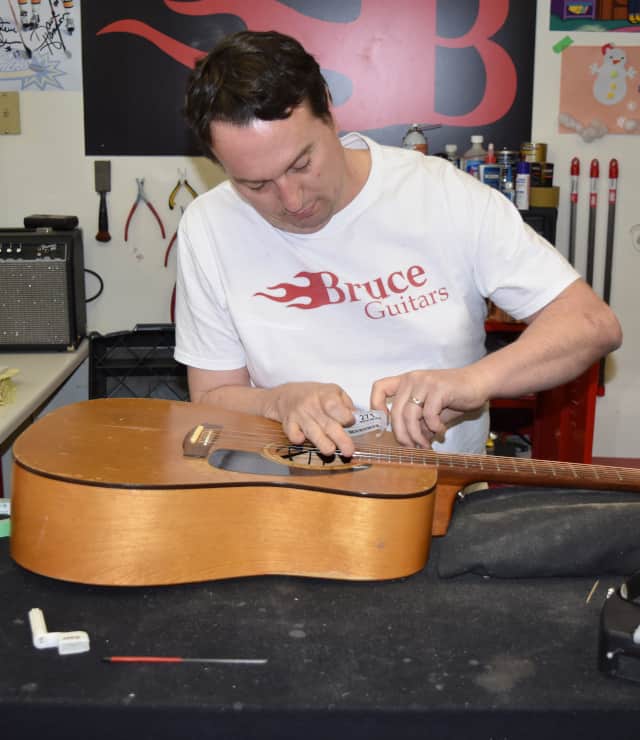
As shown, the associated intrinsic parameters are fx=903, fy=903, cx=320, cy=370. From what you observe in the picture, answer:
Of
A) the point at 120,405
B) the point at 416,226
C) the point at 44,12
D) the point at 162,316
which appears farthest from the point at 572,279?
the point at 44,12

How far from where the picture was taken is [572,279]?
143 centimetres

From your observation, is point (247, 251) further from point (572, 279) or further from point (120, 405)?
point (572, 279)

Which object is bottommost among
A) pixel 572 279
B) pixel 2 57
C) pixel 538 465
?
pixel 538 465

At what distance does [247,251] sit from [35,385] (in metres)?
1.04

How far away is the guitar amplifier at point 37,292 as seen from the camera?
275 centimetres

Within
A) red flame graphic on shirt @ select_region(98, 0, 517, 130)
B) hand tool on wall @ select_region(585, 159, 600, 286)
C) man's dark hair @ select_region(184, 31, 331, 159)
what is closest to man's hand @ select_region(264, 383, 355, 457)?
man's dark hair @ select_region(184, 31, 331, 159)

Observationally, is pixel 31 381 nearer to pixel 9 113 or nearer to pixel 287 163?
pixel 9 113

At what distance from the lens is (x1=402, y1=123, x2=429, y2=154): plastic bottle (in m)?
3.01

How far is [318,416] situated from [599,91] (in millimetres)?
2377

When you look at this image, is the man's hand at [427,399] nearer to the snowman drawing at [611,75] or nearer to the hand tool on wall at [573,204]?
the hand tool on wall at [573,204]

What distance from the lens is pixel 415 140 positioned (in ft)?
9.93

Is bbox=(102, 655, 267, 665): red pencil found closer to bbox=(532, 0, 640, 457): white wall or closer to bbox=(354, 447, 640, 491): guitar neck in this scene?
bbox=(354, 447, 640, 491): guitar neck

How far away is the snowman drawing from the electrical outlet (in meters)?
2.00

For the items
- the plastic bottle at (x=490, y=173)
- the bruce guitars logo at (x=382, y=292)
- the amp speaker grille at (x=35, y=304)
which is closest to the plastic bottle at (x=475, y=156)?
the plastic bottle at (x=490, y=173)
